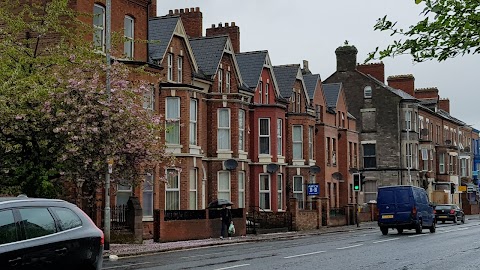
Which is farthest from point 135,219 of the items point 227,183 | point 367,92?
point 367,92

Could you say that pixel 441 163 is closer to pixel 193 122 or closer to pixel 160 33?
pixel 193 122

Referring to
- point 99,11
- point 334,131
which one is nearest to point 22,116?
point 99,11

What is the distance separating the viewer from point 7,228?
368 inches

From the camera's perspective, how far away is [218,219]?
114 ft

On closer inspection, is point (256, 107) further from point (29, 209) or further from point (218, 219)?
point (29, 209)

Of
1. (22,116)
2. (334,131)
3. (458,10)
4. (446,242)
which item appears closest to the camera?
(458,10)

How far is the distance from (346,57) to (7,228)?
2544 inches

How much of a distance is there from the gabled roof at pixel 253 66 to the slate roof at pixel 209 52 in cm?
473

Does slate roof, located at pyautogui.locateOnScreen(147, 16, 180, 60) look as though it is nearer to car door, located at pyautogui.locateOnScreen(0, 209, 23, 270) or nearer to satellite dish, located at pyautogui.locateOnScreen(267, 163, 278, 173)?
satellite dish, located at pyautogui.locateOnScreen(267, 163, 278, 173)

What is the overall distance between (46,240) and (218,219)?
82.9 ft

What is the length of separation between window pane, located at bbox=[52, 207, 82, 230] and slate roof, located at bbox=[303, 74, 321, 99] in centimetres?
4577

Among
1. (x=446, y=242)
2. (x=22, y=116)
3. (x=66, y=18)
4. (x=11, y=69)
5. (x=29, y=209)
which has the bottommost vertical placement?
(x=446, y=242)

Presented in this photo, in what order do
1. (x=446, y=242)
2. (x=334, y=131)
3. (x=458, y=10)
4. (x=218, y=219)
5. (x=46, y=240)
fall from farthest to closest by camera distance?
1. (x=334, y=131)
2. (x=218, y=219)
3. (x=446, y=242)
4. (x=46, y=240)
5. (x=458, y=10)

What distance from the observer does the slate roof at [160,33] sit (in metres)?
36.3
